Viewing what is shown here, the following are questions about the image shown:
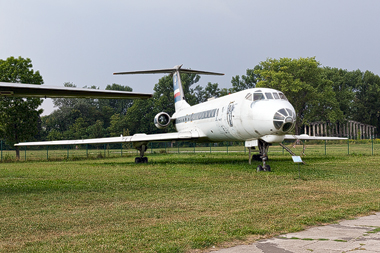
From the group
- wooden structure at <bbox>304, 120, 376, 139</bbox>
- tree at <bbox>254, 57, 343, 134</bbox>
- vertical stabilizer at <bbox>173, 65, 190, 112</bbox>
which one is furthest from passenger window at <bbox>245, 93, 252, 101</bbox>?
wooden structure at <bbox>304, 120, 376, 139</bbox>

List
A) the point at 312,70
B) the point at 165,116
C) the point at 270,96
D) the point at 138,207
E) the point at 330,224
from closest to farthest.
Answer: the point at 330,224
the point at 138,207
the point at 270,96
the point at 165,116
the point at 312,70

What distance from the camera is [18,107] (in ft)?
104

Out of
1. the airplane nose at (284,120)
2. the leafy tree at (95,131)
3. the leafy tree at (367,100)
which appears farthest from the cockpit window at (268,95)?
the leafy tree at (367,100)

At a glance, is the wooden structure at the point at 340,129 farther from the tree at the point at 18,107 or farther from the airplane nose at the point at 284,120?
the airplane nose at the point at 284,120

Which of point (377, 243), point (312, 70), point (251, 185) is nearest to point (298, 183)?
point (251, 185)

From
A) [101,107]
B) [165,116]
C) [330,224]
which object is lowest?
[330,224]

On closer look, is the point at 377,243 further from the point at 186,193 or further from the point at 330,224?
the point at 186,193

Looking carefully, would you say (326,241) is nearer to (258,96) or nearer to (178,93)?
(258,96)

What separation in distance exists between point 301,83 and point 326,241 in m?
60.3

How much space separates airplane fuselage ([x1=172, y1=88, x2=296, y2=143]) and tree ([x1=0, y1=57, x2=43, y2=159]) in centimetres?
1652

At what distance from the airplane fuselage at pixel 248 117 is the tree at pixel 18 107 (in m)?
16.5

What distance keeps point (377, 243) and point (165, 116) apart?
23136 millimetres

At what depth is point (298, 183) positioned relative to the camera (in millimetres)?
11922

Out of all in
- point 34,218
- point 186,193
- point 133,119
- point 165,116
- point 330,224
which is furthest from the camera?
point 133,119
